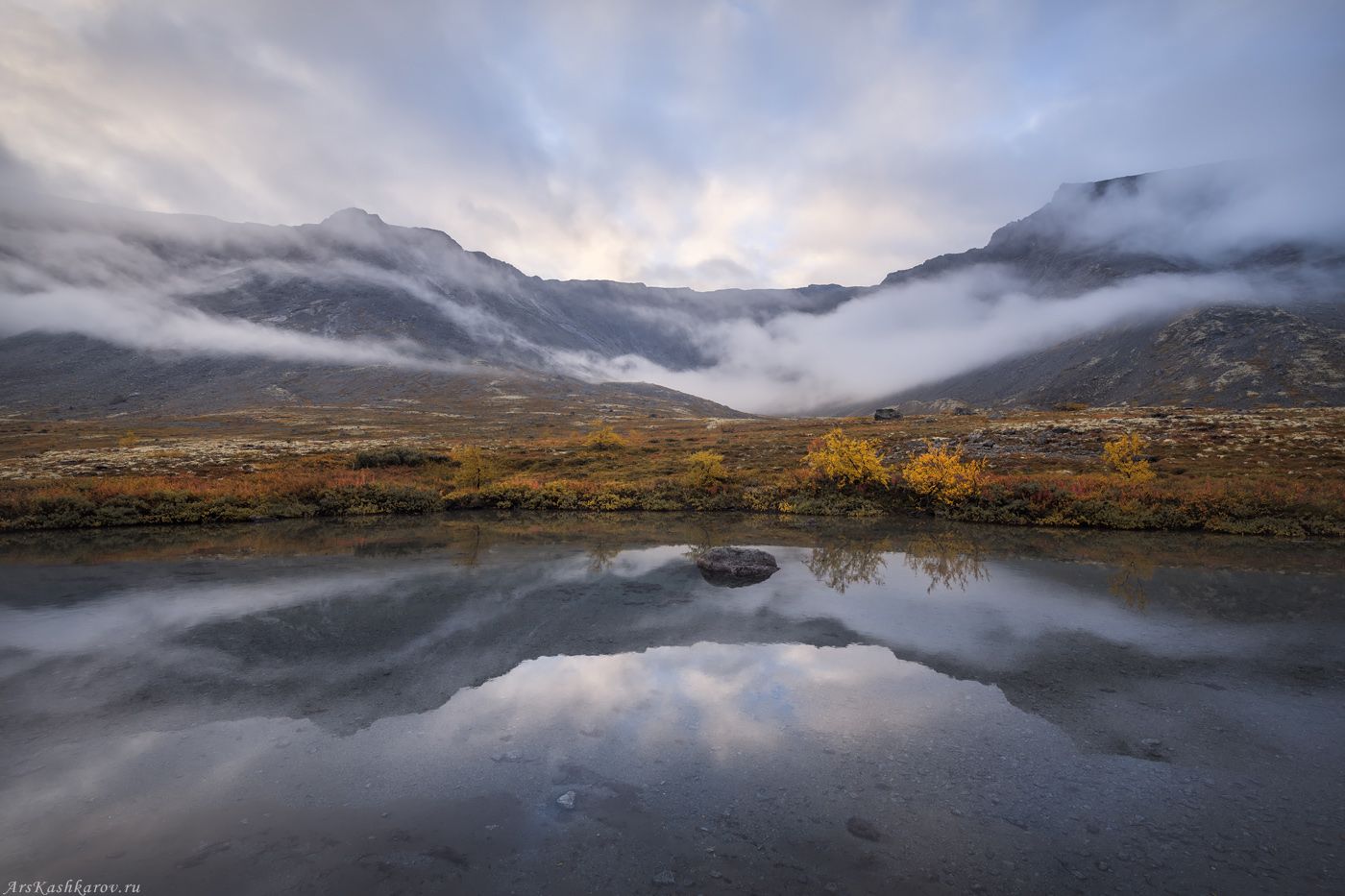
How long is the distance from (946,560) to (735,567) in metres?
9.92

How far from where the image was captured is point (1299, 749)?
10.6m

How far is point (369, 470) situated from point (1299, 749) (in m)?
56.2

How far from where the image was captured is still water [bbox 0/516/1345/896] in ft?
26.7

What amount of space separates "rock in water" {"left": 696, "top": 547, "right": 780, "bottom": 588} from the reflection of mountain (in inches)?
29.7

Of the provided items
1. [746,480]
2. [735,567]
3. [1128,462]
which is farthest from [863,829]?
[1128,462]

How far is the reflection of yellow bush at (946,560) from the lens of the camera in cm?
Result: 2306

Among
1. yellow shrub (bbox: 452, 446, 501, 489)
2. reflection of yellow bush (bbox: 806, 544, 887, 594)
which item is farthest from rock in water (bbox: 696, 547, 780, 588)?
yellow shrub (bbox: 452, 446, 501, 489)

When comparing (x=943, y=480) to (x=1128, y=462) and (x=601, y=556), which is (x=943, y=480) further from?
(x=601, y=556)

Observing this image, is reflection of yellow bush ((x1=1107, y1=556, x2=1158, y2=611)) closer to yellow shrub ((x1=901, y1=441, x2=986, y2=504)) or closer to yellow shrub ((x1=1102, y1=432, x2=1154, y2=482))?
yellow shrub ((x1=901, y1=441, x2=986, y2=504))

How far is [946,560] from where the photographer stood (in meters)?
26.2

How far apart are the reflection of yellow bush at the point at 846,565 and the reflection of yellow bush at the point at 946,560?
1.54 m

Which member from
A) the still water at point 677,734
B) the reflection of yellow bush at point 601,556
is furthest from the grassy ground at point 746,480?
the reflection of yellow bush at point 601,556

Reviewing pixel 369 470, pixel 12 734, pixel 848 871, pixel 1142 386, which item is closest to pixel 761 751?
pixel 848 871

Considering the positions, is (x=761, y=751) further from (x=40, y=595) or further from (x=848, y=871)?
(x=40, y=595)
